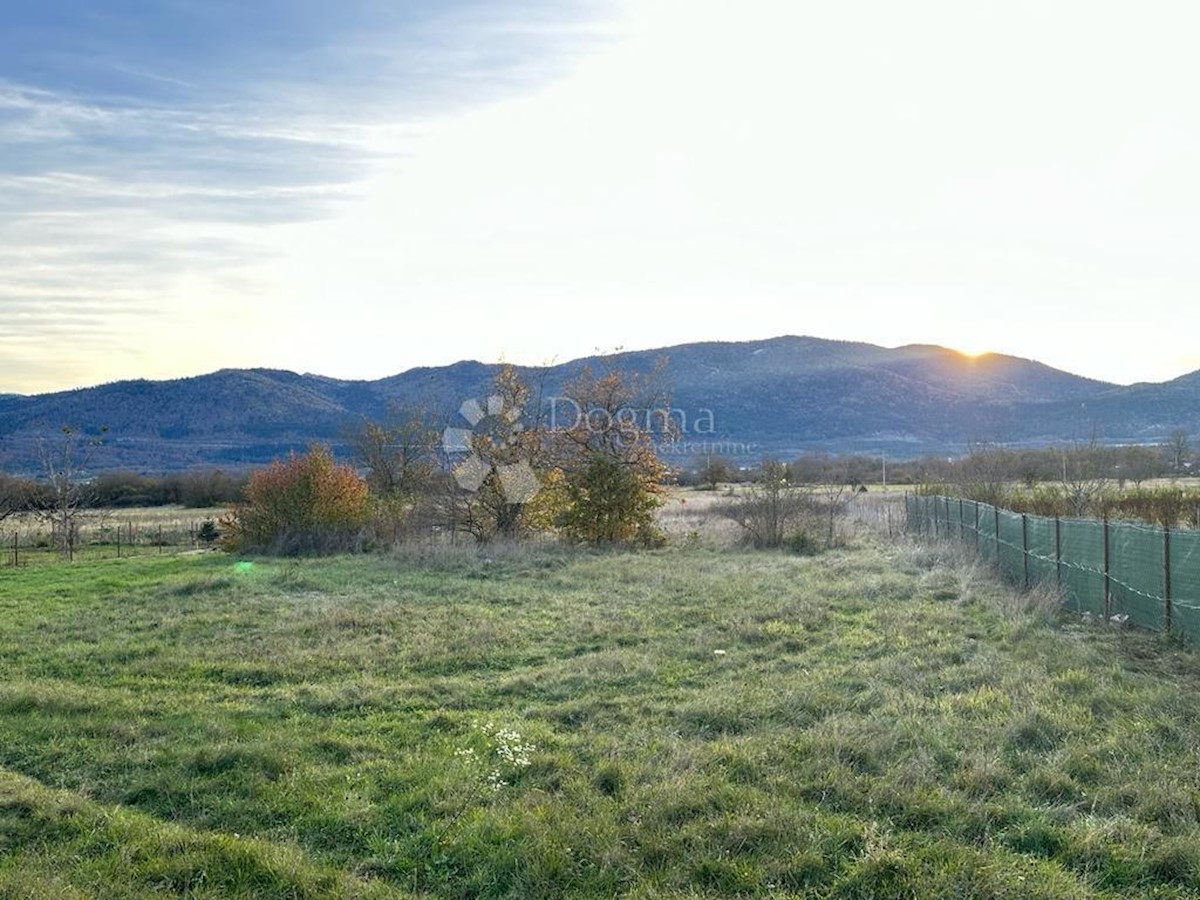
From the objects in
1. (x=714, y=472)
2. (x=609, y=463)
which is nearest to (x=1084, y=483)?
(x=609, y=463)

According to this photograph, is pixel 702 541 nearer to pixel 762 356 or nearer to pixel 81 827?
pixel 81 827

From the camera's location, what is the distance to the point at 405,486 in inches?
1308

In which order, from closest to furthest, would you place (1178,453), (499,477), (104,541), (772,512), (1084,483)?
(772,512), (499,477), (1084,483), (104,541), (1178,453)

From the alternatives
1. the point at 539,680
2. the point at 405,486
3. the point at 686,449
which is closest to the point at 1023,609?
the point at 539,680

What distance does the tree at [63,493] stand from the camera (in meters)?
32.8

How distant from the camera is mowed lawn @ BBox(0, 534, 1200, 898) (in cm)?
473

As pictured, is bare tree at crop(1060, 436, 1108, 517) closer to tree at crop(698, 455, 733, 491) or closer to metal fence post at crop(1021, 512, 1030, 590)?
metal fence post at crop(1021, 512, 1030, 590)

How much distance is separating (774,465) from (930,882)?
22832mm

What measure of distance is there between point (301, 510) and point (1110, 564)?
2135 centimetres

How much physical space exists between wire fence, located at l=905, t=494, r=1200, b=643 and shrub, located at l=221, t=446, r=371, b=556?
17456 millimetres

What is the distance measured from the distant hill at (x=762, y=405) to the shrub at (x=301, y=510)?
168ft

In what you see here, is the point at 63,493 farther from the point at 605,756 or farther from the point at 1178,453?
the point at 1178,453

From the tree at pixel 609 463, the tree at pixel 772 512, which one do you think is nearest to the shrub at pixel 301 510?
the tree at pixel 609 463

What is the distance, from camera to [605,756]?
21.4 feet
